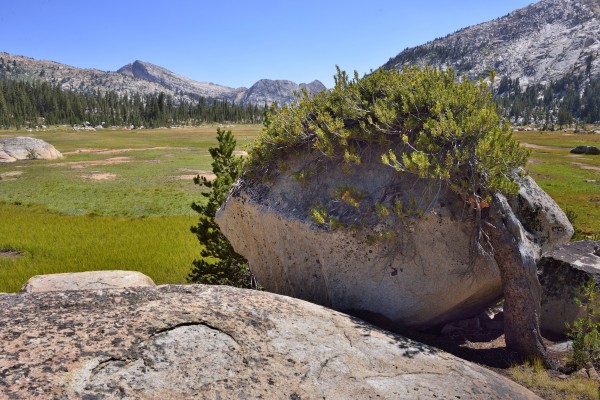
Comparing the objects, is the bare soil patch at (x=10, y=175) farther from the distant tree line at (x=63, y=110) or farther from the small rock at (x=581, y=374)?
the distant tree line at (x=63, y=110)

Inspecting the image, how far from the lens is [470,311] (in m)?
10.0

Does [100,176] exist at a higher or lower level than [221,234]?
lower

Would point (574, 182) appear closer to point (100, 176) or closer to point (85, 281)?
point (85, 281)

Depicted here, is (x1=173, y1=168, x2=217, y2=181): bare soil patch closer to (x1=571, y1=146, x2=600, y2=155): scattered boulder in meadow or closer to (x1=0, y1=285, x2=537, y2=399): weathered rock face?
(x1=0, y1=285, x2=537, y2=399): weathered rock face

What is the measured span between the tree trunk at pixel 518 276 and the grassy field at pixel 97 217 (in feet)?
44.3

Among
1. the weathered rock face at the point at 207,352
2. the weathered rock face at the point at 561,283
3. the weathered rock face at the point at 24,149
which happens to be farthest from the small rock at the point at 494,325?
the weathered rock face at the point at 24,149

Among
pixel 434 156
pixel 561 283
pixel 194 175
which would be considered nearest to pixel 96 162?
pixel 194 175

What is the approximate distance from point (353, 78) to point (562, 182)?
46811mm

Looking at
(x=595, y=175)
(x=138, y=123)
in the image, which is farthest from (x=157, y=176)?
(x=138, y=123)

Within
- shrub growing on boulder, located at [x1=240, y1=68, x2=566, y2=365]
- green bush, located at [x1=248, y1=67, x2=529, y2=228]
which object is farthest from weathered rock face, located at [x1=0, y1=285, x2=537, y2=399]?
green bush, located at [x1=248, y1=67, x2=529, y2=228]

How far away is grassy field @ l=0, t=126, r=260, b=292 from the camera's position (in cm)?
2050

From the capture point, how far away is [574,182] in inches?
1875

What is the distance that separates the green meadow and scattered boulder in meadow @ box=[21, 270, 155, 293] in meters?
4.84

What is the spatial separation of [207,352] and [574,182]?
52922 mm
